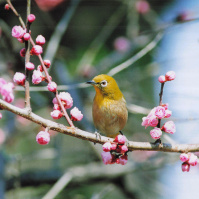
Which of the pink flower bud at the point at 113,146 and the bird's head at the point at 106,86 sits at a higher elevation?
the bird's head at the point at 106,86

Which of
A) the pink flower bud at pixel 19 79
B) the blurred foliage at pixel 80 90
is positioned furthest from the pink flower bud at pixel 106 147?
the blurred foliage at pixel 80 90

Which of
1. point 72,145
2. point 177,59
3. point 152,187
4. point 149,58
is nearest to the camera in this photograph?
point 177,59

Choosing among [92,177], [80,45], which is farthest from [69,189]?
[80,45]

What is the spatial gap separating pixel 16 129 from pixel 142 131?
2.13 m

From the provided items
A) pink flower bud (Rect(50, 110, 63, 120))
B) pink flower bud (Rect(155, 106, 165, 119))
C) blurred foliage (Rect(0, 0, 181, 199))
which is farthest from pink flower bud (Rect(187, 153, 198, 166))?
blurred foliage (Rect(0, 0, 181, 199))

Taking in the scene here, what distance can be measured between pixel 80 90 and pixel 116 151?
9.22 ft

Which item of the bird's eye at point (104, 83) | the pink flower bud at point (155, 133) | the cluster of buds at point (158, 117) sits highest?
the bird's eye at point (104, 83)

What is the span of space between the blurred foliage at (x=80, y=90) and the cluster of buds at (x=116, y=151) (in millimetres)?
1240

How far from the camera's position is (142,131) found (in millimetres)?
5324

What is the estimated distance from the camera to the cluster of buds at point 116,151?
167 cm

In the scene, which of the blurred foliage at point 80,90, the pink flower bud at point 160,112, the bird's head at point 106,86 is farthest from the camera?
the blurred foliage at point 80,90

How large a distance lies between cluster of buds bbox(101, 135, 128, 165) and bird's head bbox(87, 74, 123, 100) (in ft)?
3.29

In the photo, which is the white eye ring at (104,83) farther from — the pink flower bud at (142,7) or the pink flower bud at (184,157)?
the pink flower bud at (142,7)

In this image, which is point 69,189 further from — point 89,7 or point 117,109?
point 89,7
